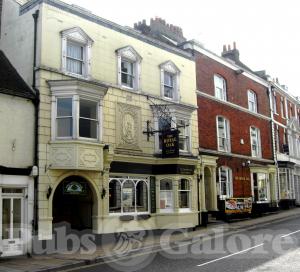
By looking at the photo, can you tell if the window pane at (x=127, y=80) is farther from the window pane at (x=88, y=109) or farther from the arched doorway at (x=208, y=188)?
the arched doorway at (x=208, y=188)

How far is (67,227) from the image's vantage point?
60.8 ft

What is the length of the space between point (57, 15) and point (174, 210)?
10.6m

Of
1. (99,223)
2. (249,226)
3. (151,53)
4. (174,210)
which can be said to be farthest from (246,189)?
(99,223)

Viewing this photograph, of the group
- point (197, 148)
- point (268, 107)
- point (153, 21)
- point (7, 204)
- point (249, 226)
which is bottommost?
point (249, 226)

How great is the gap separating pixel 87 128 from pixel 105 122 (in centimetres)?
114

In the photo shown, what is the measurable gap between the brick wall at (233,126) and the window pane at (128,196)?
6396mm

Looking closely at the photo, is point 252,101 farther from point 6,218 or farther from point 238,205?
point 6,218

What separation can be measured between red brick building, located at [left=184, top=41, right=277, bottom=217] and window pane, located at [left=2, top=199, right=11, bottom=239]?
12215 mm

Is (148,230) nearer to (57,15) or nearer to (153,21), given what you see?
(57,15)

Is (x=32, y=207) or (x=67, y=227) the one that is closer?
(x=32, y=207)

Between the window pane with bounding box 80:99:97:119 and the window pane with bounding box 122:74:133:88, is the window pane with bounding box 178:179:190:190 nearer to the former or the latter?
the window pane with bounding box 122:74:133:88

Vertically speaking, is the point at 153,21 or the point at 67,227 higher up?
the point at 153,21

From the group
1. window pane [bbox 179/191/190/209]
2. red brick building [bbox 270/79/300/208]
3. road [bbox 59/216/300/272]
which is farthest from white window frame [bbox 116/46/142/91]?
red brick building [bbox 270/79/300/208]

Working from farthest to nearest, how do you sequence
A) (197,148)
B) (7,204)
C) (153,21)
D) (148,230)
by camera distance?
(153,21), (197,148), (148,230), (7,204)
